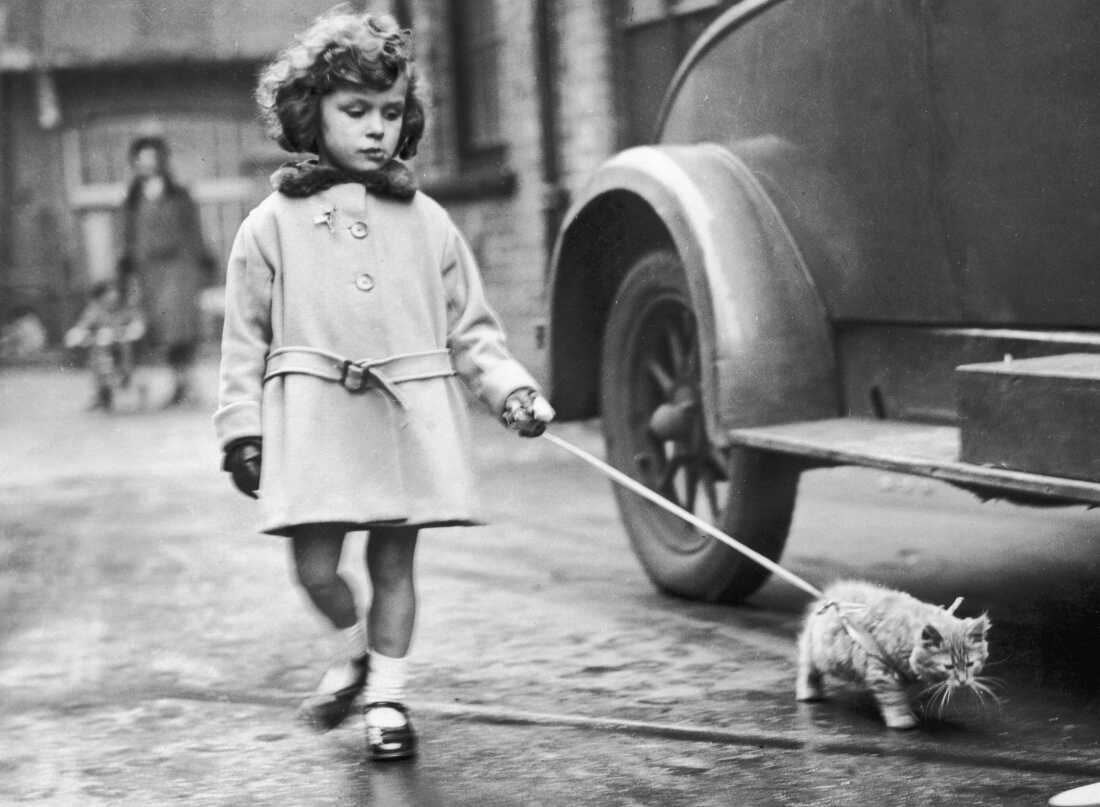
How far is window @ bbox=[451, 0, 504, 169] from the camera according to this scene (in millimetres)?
12836

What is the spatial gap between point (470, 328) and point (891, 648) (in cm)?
107

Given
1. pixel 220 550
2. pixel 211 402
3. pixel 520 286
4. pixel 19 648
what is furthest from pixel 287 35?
pixel 19 648

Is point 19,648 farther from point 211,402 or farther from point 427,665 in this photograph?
point 211,402

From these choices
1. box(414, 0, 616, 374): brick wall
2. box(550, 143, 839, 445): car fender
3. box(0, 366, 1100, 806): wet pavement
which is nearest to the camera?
box(0, 366, 1100, 806): wet pavement

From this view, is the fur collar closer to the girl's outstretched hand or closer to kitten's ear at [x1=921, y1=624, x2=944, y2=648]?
the girl's outstretched hand

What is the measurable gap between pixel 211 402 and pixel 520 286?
3.49 meters

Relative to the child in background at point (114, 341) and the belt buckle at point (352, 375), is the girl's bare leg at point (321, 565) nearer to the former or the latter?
the belt buckle at point (352, 375)

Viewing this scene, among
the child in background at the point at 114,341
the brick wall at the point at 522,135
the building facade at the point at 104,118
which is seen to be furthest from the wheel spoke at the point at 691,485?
the building facade at the point at 104,118

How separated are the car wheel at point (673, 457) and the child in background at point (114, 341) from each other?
30.5 ft

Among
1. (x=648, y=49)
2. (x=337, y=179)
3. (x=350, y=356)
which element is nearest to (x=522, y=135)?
(x=648, y=49)

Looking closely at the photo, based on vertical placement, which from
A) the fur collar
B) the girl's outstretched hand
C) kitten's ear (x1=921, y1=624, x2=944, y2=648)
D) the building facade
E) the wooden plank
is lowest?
kitten's ear (x1=921, y1=624, x2=944, y2=648)

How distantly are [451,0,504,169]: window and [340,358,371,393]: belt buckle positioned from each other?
8997mm

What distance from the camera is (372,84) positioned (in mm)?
3711

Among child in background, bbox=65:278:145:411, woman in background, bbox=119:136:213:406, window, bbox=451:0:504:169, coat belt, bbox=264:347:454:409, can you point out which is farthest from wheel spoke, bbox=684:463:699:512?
child in background, bbox=65:278:145:411
